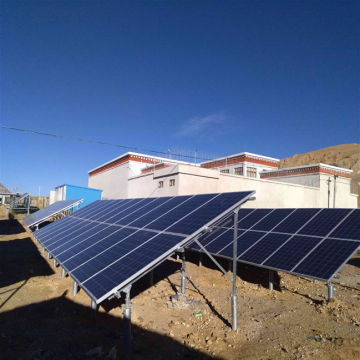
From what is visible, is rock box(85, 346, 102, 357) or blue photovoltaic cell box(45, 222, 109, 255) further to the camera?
blue photovoltaic cell box(45, 222, 109, 255)

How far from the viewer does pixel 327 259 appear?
27.8 feet

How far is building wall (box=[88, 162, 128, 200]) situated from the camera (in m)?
28.8

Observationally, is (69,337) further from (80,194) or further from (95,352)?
(80,194)

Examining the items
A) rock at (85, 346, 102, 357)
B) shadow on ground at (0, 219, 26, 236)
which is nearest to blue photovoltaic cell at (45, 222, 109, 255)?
rock at (85, 346, 102, 357)

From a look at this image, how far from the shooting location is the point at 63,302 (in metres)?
8.57

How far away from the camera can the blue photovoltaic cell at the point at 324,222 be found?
10.4 metres

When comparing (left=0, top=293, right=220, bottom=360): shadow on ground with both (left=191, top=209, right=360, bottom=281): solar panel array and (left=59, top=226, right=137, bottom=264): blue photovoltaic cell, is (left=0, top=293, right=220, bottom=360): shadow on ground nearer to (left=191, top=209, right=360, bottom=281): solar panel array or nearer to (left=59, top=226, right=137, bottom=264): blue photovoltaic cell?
(left=59, top=226, right=137, bottom=264): blue photovoltaic cell

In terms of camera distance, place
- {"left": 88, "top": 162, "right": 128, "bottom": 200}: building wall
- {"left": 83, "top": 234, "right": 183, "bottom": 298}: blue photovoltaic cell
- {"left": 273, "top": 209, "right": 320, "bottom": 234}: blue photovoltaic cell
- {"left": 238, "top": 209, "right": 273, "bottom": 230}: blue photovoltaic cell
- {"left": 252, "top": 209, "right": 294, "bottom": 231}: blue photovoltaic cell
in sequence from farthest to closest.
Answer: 1. {"left": 88, "top": 162, "right": 128, "bottom": 200}: building wall
2. {"left": 238, "top": 209, "right": 273, "bottom": 230}: blue photovoltaic cell
3. {"left": 252, "top": 209, "right": 294, "bottom": 231}: blue photovoltaic cell
4. {"left": 273, "top": 209, "right": 320, "bottom": 234}: blue photovoltaic cell
5. {"left": 83, "top": 234, "right": 183, "bottom": 298}: blue photovoltaic cell

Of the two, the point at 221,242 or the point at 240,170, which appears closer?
the point at 221,242

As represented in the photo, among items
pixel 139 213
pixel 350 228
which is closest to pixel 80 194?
pixel 139 213

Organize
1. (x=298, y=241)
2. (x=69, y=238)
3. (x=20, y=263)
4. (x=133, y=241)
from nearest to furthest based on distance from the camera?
(x=133, y=241), (x=298, y=241), (x=69, y=238), (x=20, y=263)

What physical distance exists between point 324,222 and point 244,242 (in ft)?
10.9

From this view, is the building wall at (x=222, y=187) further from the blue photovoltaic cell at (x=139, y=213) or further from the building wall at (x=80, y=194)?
the blue photovoltaic cell at (x=139, y=213)

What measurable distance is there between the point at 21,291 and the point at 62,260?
3.18m
